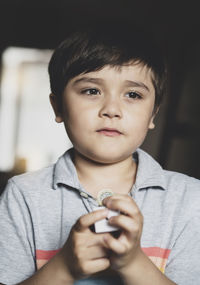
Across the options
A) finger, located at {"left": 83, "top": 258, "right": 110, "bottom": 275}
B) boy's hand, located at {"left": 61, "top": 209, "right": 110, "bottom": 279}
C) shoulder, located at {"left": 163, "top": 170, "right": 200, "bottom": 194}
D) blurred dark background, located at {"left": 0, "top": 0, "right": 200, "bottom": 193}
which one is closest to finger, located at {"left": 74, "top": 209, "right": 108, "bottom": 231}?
boy's hand, located at {"left": 61, "top": 209, "right": 110, "bottom": 279}

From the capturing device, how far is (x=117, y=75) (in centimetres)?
89

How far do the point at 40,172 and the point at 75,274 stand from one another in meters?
0.31

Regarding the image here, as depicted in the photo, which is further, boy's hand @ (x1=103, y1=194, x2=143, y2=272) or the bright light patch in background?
the bright light patch in background

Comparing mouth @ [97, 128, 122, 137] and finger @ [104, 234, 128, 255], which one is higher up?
Answer: mouth @ [97, 128, 122, 137]

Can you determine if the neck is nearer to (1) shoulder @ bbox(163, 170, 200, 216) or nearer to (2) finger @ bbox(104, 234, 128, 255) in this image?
(1) shoulder @ bbox(163, 170, 200, 216)

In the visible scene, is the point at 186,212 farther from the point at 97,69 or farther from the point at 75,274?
the point at 97,69

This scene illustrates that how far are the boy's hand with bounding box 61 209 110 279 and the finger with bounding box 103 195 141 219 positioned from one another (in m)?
0.02

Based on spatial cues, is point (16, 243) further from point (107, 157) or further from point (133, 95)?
point (133, 95)

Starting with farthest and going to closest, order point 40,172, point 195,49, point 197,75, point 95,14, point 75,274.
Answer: point 95,14
point 197,75
point 195,49
point 40,172
point 75,274

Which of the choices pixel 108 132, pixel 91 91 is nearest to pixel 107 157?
pixel 108 132

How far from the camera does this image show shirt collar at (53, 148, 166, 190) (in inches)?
36.3

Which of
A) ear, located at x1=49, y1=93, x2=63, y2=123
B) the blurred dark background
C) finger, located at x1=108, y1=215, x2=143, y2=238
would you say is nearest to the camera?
finger, located at x1=108, y1=215, x2=143, y2=238

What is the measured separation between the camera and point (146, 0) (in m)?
3.23

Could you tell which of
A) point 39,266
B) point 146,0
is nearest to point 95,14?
point 146,0
